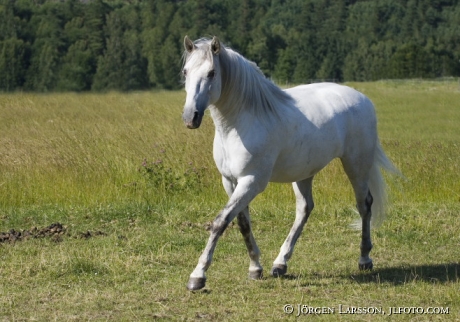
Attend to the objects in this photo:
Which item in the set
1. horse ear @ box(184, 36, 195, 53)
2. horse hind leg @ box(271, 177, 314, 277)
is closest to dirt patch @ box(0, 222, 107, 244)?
horse hind leg @ box(271, 177, 314, 277)

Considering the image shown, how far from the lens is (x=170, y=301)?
5371mm

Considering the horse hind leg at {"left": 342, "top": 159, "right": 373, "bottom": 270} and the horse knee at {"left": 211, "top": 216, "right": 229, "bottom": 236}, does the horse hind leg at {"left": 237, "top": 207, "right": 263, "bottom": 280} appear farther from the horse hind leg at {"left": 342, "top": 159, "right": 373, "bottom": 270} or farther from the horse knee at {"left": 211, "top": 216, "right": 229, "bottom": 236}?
the horse hind leg at {"left": 342, "top": 159, "right": 373, "bottom": 270}

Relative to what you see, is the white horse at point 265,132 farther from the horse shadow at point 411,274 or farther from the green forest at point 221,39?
the green forest at point 221,39

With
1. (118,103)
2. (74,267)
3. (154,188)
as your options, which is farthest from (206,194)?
(118,103)

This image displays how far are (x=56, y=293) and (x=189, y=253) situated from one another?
158cm

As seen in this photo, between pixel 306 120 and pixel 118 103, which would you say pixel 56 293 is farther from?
pixel 118 103

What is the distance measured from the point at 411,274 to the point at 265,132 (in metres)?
1.66

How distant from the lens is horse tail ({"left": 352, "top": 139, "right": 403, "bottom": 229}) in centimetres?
689

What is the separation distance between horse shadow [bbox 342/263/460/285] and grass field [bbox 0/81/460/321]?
0.06 ft

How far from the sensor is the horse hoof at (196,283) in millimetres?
5488

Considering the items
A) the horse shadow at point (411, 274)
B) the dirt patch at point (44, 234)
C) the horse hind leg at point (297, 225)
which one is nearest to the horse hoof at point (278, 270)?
the horse hind leg at point (297, 225)

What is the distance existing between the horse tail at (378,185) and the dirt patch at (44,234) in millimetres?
2574

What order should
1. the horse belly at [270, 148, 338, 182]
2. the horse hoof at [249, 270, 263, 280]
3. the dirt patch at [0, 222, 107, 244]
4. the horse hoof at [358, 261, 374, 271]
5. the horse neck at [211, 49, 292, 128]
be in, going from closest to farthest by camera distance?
the horse neck at [211, 49, 292, 128], the horse belly at [270, 148, 338, 182], the horse hoof at [249, 270, 263, 280], the horse hoof at [358, 261, 374, 271], the dirt patch at [0, 222, 107, 244]

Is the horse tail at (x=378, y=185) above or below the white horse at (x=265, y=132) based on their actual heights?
below
